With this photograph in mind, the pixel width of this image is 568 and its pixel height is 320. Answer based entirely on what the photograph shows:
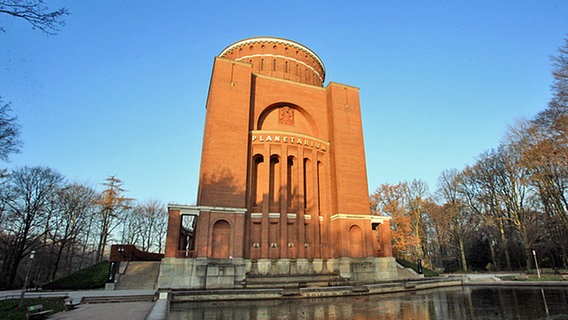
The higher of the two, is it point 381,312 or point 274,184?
point 274,184

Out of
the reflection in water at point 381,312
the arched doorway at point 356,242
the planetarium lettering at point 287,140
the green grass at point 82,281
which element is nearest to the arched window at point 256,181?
the planetarium lettering at point 287,140

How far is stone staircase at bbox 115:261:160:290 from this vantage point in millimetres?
20688

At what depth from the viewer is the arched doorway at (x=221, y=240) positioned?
63.6 ft

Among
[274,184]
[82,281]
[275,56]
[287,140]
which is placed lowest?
[82,281]

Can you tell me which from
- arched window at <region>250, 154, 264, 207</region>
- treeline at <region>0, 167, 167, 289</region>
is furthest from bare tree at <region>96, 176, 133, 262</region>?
arched window at <region>250, 154, 264, 207</region>

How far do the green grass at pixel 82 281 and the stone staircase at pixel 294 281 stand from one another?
11.2m

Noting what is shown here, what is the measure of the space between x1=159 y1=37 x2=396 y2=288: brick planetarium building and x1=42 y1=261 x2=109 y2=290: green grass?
724cm

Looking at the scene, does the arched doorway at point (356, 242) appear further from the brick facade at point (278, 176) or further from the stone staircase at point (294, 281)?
the stone staircase at point (294, 281)

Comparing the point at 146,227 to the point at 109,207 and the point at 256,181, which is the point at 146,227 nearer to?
the point at 109,207

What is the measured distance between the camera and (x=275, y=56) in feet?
99.1

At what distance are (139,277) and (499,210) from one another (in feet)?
110

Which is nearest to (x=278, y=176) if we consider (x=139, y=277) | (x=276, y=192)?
(x=276, y=192)

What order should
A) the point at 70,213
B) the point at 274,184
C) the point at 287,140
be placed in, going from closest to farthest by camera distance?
1. the point at 287,140
2. the point at 274,184
3. the point at 70,213

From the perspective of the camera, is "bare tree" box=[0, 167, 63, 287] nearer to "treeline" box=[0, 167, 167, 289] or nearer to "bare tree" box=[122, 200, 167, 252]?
"treeline" box=[0, 167, 167, 289]
